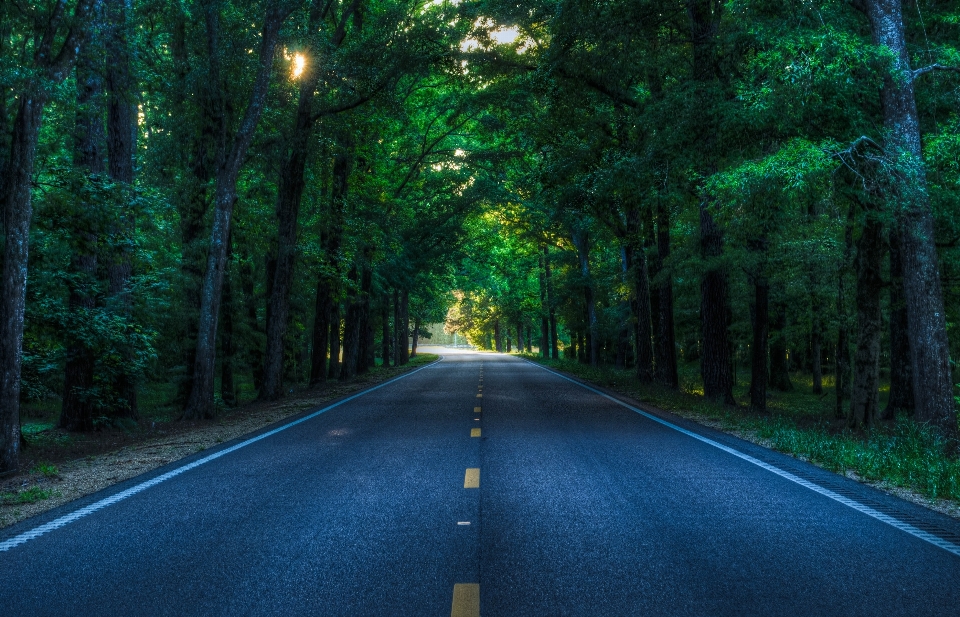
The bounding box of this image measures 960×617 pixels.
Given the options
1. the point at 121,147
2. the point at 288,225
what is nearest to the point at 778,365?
the point at 288,225

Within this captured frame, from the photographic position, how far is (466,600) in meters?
3.79

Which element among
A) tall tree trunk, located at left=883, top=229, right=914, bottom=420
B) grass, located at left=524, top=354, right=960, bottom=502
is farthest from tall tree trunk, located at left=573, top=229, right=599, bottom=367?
grass, located at left=524, top=354, right=960, bottom=502

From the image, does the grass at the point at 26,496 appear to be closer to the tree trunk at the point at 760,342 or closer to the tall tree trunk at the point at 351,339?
the tree trunk at the point at 760,342

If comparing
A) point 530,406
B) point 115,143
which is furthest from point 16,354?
point 530,406

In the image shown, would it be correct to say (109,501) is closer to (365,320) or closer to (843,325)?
(843,325)

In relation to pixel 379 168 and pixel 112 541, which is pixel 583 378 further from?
pixel 112 541

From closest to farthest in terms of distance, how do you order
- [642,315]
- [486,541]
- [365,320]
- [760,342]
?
[486,541], [760,342], [642,315], [365,320]

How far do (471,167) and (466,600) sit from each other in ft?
90.4

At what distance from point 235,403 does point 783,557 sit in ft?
64.9

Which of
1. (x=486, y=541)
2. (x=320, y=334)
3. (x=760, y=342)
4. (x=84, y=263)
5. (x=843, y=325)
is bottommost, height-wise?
(x=486, y=541)

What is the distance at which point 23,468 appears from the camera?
8984 millimetres

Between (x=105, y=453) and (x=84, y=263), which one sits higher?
(x=84, y=263)

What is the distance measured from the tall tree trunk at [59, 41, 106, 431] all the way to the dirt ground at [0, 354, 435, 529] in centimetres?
59

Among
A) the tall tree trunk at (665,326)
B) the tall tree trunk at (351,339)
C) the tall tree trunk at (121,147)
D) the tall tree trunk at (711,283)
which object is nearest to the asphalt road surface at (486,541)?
the tall tree trunk at (121,147)
